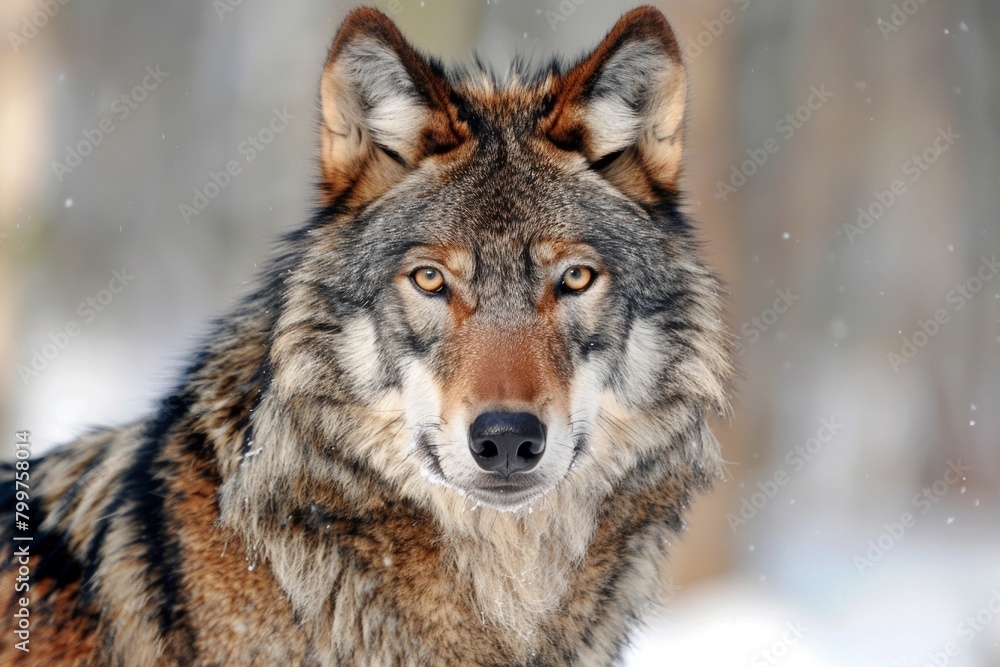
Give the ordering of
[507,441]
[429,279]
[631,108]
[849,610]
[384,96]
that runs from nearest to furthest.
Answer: [507,441]
[429,279]
[384,96]
[631,108]
[849,610]

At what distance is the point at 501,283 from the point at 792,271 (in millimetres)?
6958

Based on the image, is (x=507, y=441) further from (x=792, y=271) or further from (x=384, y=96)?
(x=792, y=271)

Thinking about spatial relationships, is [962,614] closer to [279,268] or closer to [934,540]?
[934,540]

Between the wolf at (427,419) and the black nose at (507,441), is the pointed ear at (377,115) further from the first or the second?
the black nose at (507,441)

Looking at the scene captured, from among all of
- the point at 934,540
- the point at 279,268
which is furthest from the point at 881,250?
the point at 279,268

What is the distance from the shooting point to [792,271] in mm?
8805

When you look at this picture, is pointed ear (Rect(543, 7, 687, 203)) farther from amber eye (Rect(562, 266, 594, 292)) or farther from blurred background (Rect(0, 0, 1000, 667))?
blurred background (Rect(0, 0, 1000, 667))

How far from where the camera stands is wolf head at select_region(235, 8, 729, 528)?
2451 mm

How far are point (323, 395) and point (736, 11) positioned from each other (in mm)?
6677

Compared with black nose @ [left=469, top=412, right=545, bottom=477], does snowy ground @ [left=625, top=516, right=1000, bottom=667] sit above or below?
below

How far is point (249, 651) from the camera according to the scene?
88.3 inches

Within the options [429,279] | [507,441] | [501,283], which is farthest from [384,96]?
[507,441]

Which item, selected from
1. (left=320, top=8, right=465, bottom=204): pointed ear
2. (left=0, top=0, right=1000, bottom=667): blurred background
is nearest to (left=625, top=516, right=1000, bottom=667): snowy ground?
(left=0, top=0, right=1000, bottom=667): blurred background

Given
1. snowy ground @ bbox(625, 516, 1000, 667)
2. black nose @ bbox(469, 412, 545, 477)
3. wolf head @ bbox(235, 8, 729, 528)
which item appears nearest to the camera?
black nose @ bbox(469, 412, 545, 477)
